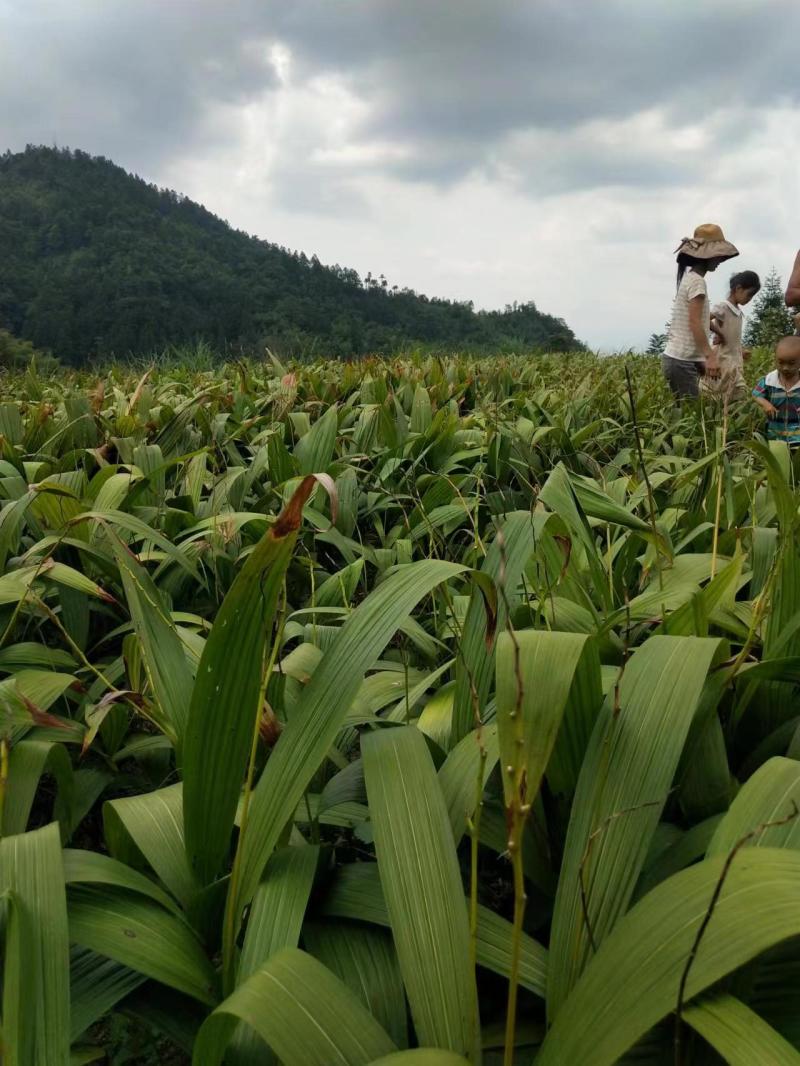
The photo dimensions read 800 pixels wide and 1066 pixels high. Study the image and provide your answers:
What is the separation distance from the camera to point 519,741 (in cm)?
47

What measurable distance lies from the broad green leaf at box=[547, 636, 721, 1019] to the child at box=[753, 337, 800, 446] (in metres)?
3.29

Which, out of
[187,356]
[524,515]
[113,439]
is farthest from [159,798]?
[187,356]

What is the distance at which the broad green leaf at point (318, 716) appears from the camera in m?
0.75

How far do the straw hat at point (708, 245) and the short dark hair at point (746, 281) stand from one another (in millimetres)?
445

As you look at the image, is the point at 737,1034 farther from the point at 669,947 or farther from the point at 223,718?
the point at 223,718

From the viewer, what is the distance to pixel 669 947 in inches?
22.5

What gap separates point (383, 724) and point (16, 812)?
464 millimetres

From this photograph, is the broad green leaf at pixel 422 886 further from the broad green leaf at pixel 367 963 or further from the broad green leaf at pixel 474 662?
the broad green leaf at pixel 474 662

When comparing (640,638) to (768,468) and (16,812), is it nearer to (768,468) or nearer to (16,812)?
(768,468)

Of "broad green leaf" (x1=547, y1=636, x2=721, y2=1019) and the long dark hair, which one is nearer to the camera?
"broad green leaf" (x1=547, y1=636, x2=721, y2=1019)

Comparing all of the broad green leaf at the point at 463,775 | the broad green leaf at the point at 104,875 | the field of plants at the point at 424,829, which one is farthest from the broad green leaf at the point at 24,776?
the broad green leaf at the point at 463,775

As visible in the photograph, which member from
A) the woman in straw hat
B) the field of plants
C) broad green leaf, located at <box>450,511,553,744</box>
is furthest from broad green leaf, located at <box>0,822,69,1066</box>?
the woman in straw hat

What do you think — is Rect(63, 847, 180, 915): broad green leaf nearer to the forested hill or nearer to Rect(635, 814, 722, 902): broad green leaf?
Rect(635, 814, 722, 902): broad green leaf

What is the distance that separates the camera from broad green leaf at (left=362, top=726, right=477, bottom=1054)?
617 millimetres
